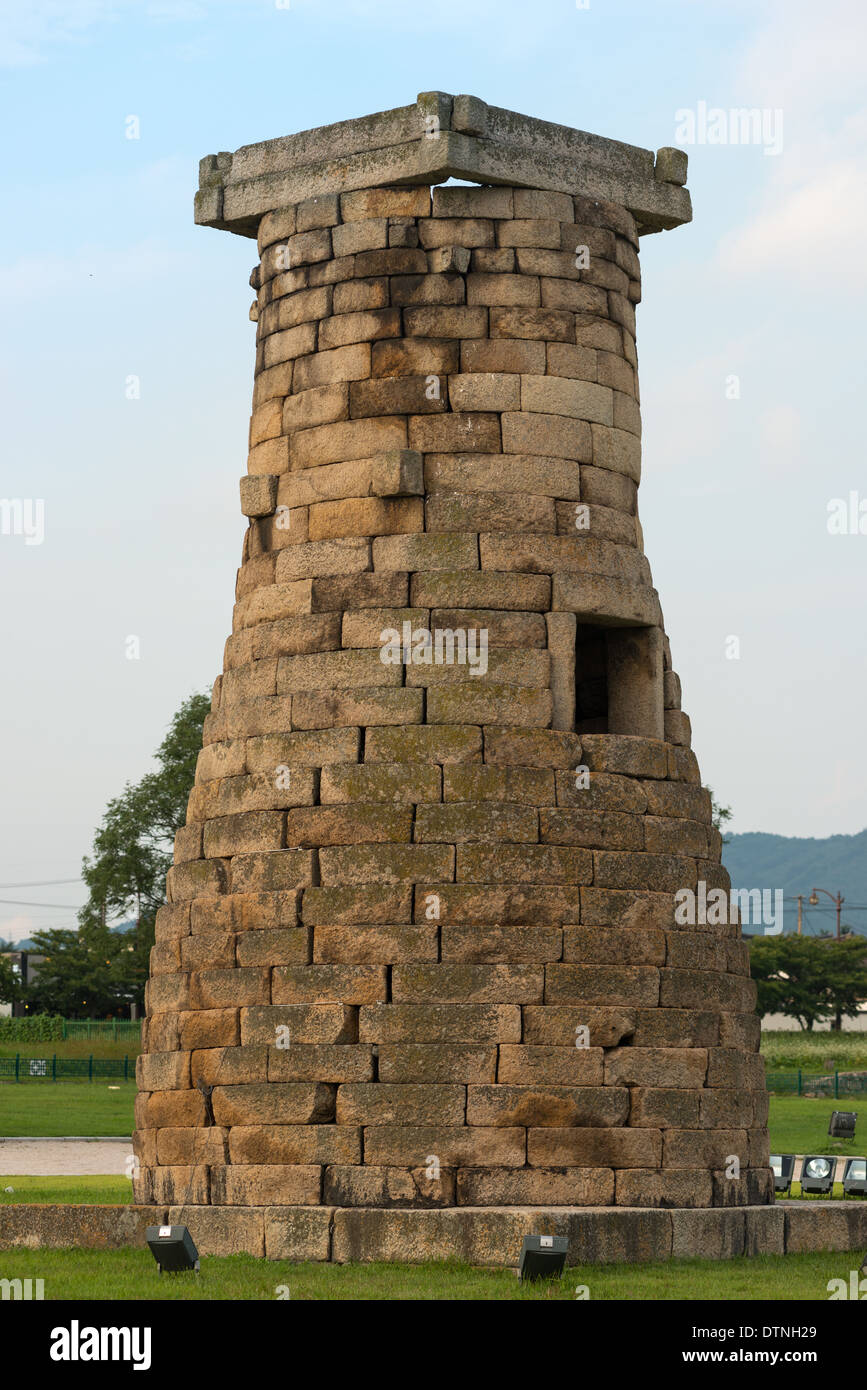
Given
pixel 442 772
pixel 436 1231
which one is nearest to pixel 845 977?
pixel 442 772

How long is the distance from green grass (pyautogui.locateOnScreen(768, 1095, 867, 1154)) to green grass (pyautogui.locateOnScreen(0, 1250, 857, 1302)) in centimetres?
1479

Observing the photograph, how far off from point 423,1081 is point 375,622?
398cm

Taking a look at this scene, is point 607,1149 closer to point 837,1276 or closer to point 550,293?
point 837,1276

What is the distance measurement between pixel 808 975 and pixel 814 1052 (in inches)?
667

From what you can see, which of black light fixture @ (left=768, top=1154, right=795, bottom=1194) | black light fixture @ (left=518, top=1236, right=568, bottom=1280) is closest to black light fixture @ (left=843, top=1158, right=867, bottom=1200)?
black light fixture @ (left=768, top=1154, right=795, bottom=1194)

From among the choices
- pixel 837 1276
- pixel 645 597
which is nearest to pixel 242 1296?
pixel 837 1276

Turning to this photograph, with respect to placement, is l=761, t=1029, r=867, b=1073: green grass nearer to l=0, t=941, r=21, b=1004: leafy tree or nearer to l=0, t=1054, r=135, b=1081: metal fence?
l=0, t=1054, r=135, b=1081: metal fence

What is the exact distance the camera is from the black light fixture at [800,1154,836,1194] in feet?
71.2

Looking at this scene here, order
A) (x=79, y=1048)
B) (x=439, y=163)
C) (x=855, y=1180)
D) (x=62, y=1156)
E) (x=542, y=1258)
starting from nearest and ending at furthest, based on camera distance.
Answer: (x=542, y=1258), (x=439, y=163), (x=855, y=1180), (x=62, y=1156), (x=79, y=1048)

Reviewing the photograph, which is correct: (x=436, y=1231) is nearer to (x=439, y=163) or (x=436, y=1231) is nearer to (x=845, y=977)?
(x=439, y=163)

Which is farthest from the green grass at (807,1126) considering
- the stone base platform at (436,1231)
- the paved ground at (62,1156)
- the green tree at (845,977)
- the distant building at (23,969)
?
the green tree at (845,977)

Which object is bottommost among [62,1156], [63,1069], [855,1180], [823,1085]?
[62,1156]

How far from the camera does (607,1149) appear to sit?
50.6 feet

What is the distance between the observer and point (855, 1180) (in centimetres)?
2200
